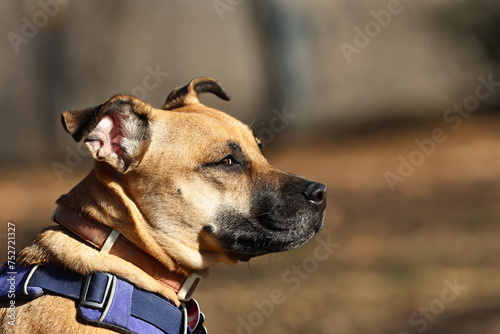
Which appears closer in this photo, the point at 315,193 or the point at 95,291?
the point at 95,291

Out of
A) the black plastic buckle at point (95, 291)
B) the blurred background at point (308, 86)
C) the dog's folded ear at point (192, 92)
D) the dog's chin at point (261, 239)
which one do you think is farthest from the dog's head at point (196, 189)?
the blurred background at point (308, 86)

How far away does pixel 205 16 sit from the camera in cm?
1842

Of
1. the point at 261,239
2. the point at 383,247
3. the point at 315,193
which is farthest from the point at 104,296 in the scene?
the point at 383,247

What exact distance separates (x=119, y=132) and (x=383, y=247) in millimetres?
6497

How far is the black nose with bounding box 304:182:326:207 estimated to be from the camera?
4227mm

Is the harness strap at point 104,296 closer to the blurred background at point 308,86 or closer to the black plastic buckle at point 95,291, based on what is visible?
the black plastic buckle at point 95,291

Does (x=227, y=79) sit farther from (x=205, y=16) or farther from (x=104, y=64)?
(x=104, y=64)

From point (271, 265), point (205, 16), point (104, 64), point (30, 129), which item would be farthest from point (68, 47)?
point (271, 265)

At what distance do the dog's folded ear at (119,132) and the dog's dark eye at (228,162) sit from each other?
0.46 metres

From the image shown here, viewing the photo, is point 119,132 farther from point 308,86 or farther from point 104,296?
point 308,86

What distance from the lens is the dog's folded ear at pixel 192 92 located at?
16.8ft

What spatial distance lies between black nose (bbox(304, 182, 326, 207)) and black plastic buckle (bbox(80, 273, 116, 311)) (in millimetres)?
1268

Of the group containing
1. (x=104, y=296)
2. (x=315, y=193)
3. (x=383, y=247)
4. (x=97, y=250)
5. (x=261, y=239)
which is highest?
(x=97, y=250)

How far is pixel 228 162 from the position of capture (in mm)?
4336
